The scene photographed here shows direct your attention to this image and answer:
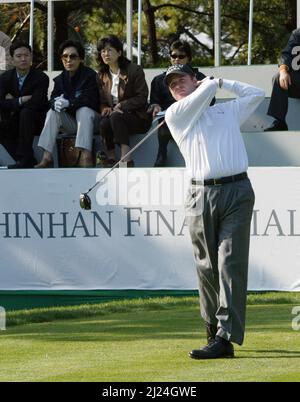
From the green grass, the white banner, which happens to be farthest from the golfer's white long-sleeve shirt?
the white banner

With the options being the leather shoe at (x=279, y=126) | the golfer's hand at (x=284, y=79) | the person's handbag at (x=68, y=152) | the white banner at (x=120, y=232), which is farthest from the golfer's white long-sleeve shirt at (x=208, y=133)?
the person's handbag at (x=68, y=152)

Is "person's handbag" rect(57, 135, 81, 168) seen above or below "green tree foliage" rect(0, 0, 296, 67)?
below

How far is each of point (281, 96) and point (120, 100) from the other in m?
1.84

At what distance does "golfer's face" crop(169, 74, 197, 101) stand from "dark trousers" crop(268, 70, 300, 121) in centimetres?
544

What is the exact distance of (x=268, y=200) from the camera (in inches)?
505

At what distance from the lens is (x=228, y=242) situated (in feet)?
27.6

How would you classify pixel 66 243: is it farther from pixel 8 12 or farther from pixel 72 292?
pixel 8 12

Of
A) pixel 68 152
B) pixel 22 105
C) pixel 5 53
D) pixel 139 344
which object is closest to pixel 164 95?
pixel 68 152

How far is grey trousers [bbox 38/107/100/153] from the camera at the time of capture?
14.2 metres

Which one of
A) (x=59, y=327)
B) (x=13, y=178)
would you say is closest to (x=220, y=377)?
(x=59, y=327)

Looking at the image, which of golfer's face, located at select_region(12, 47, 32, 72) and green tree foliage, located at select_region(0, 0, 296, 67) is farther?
green tree foliage, located at select_region(0, 0, 296, 67)

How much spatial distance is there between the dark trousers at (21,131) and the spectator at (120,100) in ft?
2.91

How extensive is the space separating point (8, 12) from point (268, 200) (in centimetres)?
893

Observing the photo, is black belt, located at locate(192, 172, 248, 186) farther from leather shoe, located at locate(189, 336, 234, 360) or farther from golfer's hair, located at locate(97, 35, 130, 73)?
golfer's hair, located at locate(97, 35, 130, 73)
